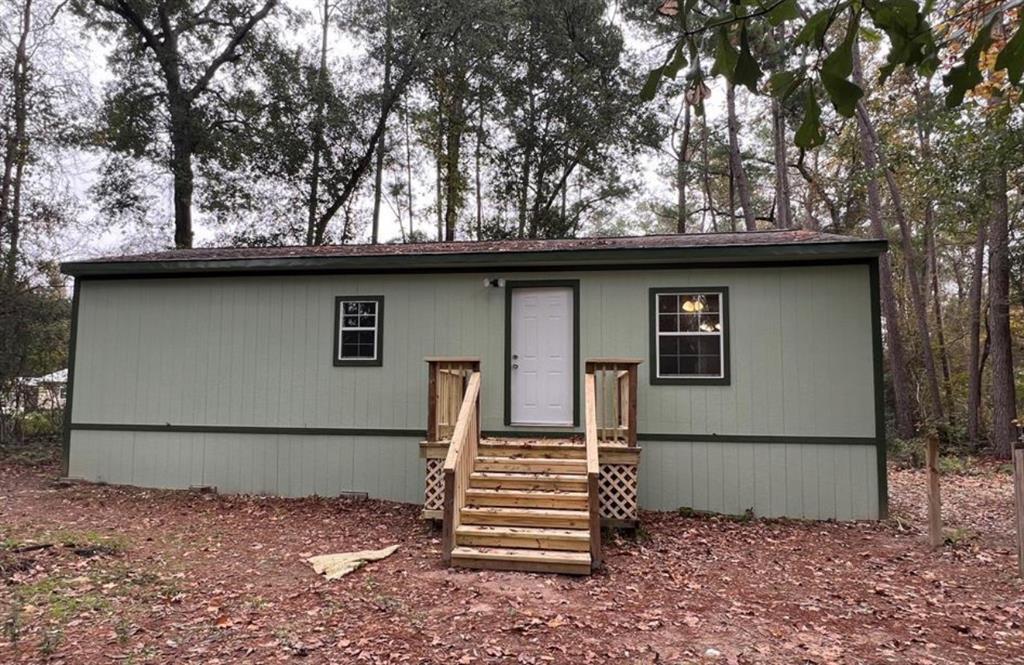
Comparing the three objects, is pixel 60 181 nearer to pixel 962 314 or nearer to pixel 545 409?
pixel 545 409

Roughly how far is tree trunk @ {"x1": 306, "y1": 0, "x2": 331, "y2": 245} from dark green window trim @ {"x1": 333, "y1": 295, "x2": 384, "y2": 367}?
889cm

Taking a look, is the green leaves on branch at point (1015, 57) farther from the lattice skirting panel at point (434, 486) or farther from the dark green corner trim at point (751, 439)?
the dark green corner trim at point (751, 439)

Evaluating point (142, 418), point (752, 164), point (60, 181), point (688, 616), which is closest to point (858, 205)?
point (752, 164)

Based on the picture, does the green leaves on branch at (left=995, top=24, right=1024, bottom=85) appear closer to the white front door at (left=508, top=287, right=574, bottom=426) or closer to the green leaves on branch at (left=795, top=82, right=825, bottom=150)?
the green leaves on branch at (left=795, top=82, right=825, bottom=150)

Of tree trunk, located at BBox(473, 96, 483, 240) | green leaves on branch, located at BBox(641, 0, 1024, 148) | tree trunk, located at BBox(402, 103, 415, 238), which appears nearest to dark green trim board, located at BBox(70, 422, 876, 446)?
green leaves on branch, located at BBox(641, 0, 1024, 148)

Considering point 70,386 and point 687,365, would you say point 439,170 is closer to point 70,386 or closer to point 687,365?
point 70,386

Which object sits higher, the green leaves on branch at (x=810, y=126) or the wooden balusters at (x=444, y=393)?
the green leaves on branch at (x=810, y=126)

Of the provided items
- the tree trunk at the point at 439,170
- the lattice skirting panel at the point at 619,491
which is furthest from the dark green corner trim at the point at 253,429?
the tree trunk at the point at 439,170

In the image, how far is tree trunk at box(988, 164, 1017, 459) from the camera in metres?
10.8

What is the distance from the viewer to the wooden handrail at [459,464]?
5215mm

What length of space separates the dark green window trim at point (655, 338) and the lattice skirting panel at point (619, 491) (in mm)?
1318

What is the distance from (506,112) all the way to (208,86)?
7.33 m

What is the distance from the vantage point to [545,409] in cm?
727

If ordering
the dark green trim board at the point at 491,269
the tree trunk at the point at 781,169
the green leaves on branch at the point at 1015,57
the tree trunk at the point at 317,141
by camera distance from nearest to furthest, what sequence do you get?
the green leaves on branch at the point at 1015,57 < the dark green trim board at the point at 491,269 < the tree trunk at the point at 317,141 < the tree trunk at the point at 781,169
